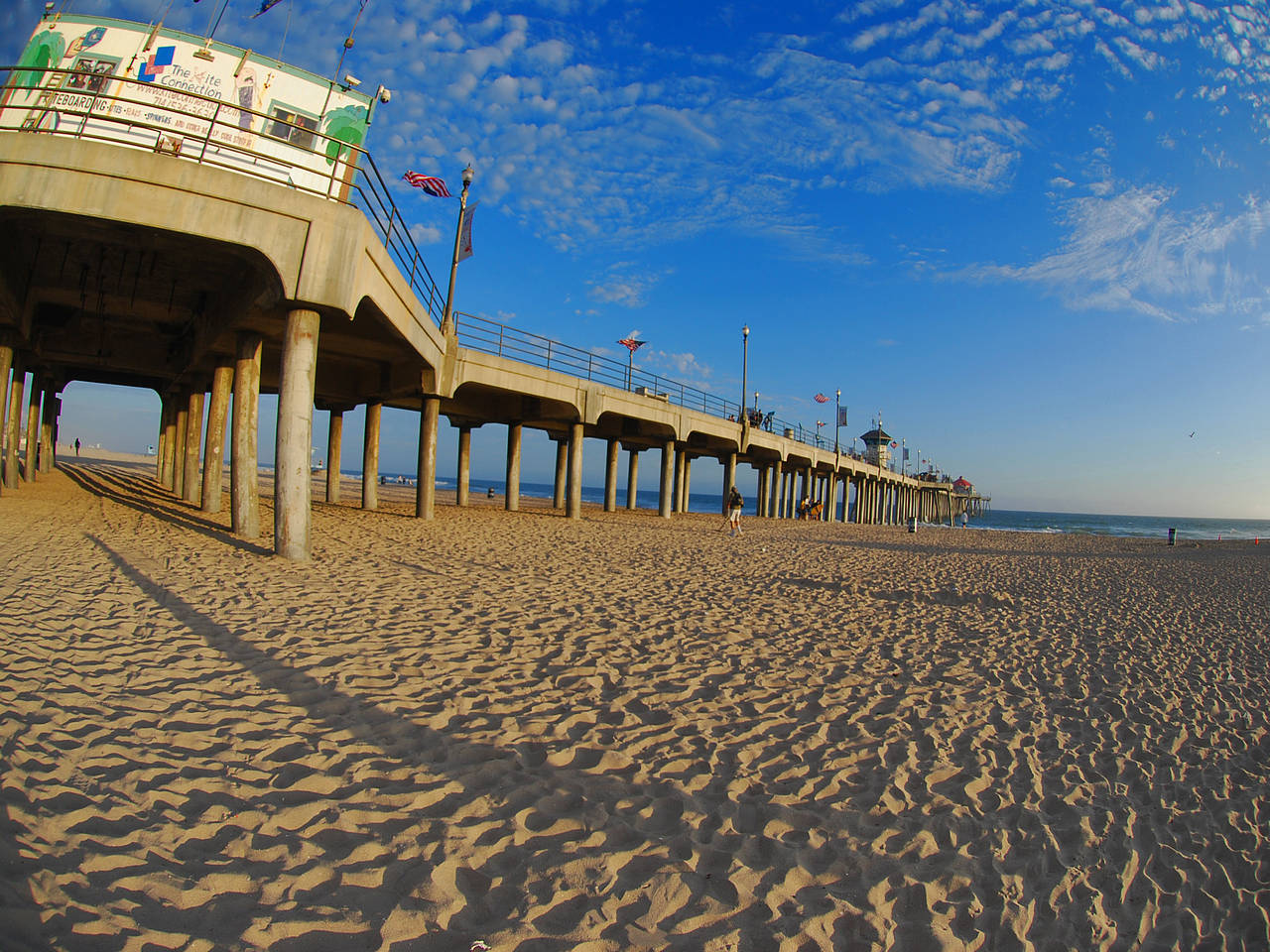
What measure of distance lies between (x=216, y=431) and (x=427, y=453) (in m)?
5.47

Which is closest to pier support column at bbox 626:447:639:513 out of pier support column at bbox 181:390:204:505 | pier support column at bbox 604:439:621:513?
pier support column at bbox 604:439:621:513

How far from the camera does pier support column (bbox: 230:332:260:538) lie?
39.1 feet

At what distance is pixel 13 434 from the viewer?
18578 mm

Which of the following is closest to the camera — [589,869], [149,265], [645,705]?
[589,869]

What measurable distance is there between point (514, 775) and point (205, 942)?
5.57 ft

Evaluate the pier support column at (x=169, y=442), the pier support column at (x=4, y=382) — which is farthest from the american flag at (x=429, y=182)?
the pier support column at (x=169, y=442)

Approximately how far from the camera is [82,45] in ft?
42.8

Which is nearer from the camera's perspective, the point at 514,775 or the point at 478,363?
the point at 514,775

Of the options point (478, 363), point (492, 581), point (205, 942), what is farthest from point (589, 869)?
point (478, 363)

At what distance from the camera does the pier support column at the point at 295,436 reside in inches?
388

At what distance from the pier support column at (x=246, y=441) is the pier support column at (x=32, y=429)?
1632cm

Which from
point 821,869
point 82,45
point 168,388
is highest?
point 82,45

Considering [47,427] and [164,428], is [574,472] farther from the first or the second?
[47,427]

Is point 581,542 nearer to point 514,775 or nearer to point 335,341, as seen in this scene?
point 335,341
